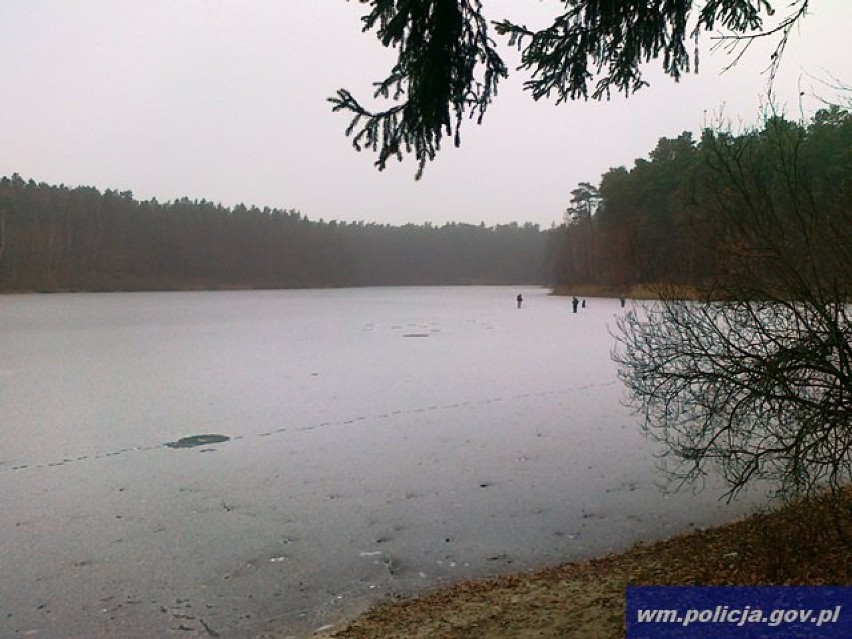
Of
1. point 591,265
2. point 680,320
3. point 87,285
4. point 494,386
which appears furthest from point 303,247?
point 680,320

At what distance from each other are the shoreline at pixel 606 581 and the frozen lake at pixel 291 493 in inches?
11.6

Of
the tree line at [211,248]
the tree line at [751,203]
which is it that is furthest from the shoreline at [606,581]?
the tree line at [211,248]

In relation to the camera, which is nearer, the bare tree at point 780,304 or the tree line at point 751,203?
the bare tree at point 780,304

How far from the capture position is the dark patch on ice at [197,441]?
7160 mm

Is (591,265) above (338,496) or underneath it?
above

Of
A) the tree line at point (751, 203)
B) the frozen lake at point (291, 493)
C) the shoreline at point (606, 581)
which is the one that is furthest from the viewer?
the frozen lake at point (291, 493)

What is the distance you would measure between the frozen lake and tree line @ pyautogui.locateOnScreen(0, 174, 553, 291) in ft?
230

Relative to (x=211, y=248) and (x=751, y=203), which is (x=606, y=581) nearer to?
(x=751, y=203)

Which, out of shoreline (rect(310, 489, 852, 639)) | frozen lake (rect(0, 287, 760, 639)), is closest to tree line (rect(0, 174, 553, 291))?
frozen lake (rect(0, 287, 760, 639))

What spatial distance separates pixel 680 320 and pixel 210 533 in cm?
358

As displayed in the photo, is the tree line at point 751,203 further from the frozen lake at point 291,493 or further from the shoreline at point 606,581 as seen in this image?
the frozen lake at point 291,493

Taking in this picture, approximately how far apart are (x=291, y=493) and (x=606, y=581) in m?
2.91

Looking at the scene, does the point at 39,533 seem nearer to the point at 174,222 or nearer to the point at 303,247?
the point at 174,222

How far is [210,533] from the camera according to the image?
462 centimetres
